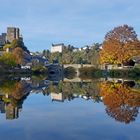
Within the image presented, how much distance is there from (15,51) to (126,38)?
3117 cm

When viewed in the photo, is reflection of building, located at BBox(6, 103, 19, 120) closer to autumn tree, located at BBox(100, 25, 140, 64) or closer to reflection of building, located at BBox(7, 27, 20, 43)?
autumn tree, located at BBox(100, 25, 140, 64)

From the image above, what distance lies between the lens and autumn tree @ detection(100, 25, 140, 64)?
71188 mm

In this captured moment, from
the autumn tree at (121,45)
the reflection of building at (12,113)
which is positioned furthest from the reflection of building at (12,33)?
the reflection of building at (12,113)

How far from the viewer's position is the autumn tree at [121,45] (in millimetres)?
71188

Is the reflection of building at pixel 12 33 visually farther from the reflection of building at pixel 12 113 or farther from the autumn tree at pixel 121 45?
the reflection of building at pixel 12 113

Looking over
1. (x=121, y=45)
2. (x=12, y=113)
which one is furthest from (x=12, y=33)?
(x=12, y=113)

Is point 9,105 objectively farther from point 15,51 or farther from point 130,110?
point 15,51

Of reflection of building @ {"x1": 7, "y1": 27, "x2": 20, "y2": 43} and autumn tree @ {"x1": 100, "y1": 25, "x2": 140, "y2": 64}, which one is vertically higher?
reflection of building @ {"x1": 7, "y1": 27, "x2": 20, "y2": 43}

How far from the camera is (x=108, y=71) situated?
242 ft

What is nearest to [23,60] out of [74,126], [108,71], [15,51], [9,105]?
[15,51]

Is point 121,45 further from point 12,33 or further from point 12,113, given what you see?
point 12,33

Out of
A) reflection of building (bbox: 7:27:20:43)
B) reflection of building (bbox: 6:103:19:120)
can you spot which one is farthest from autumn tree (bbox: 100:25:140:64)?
reflection of building (bbox: 7:27:20:43)

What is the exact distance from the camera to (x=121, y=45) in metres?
71.8

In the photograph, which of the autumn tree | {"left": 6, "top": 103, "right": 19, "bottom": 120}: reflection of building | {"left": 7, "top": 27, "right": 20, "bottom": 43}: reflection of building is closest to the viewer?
{"left": 6, "top": 103, "right": 19, "bottom": 120}: reflection of building
